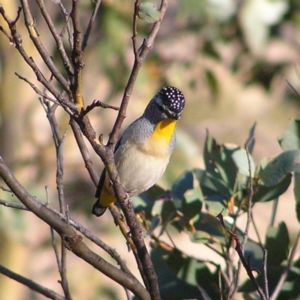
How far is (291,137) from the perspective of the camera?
2400 millimetres

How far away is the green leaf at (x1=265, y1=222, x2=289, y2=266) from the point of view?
2.41 meters

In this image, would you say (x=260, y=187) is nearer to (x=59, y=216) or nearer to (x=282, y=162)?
(x=282, y=162)

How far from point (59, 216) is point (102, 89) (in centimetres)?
595

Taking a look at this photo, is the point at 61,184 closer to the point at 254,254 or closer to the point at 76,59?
the point at 76,59

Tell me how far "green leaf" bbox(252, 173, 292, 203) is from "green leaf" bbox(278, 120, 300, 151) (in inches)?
3.9

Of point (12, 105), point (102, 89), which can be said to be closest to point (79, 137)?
point (12, 105)

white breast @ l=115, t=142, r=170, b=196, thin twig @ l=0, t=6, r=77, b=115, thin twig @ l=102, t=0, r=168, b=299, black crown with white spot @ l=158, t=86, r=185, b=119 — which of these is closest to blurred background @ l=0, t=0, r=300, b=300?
white breast @ l=115, t=142, r=170, b=196

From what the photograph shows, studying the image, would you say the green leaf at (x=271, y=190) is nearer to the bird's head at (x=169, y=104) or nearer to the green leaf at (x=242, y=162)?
the green leaf at (x=242, y=162)

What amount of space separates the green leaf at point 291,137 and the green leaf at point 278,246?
0.94 feet

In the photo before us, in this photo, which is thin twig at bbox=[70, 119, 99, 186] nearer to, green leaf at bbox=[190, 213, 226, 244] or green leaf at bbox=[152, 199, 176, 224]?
green leaf at bbox=[152, 199, 176, 224]

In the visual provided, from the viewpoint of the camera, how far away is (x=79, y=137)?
7.57ft

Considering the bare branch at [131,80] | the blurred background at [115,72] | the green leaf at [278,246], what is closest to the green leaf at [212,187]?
the green leaf at [278,246]

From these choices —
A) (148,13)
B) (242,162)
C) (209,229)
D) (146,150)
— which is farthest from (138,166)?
(148,13)

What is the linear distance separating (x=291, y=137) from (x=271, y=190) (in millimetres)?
201
